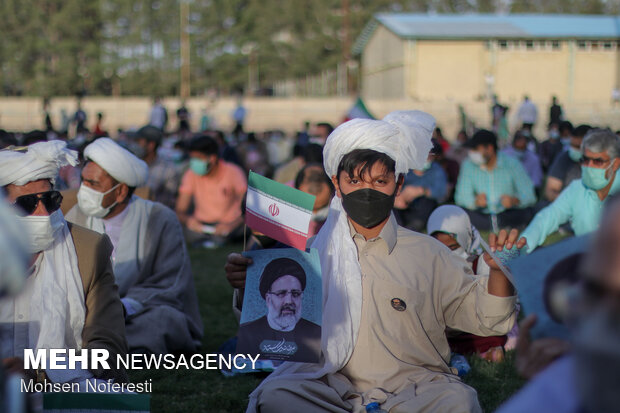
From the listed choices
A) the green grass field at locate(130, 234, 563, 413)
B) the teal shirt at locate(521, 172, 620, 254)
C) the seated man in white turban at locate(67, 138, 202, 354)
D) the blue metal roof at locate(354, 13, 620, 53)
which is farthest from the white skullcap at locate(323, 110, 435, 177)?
the blue metal roof at locate(354, 13, 620, 53)

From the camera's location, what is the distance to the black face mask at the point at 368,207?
355cm

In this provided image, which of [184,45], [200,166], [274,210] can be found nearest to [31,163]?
[274,210]

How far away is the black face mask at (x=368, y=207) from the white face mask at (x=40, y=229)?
123 centimetres

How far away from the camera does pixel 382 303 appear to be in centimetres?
344

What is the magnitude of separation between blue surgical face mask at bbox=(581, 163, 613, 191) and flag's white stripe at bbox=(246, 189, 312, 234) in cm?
373

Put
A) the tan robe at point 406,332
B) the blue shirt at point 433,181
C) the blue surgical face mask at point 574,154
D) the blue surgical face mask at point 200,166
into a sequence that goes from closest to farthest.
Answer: the tan robe at point 406,332
the blue surgical face mask at point 200,166
the blue shirt at point 433,181
the blue surgical face mask at point 574,154

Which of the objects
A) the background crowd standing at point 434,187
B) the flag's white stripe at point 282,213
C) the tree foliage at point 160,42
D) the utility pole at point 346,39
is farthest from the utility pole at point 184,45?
the flag's white stripe at point 282,213

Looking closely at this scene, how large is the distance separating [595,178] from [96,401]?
15.2 ft

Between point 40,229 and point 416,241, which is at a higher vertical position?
point 40,229

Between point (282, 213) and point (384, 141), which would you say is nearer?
point (282, 213)

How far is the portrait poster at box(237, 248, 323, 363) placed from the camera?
3.12 meters

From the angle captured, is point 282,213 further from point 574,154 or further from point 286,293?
point 574,154

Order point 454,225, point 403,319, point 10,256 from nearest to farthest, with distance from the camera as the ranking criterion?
point 10,256 → point 403,319 → point 454,225

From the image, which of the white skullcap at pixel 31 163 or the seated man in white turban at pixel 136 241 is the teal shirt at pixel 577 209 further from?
the white skullcap at pixel 31 163
